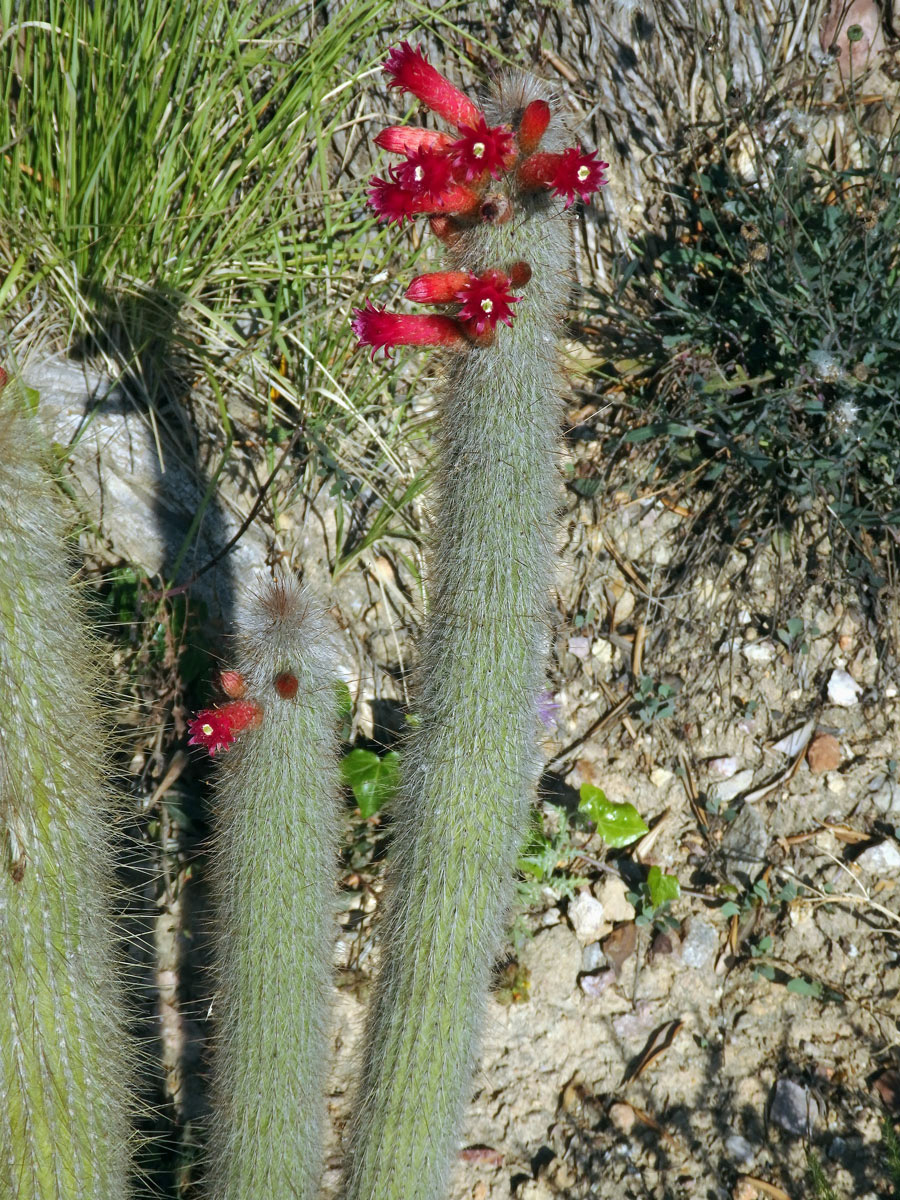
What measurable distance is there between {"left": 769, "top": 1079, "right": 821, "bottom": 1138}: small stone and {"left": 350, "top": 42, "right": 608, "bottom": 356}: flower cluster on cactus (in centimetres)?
206

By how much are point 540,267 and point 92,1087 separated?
5.50ft

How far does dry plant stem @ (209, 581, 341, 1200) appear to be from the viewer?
6.04ft

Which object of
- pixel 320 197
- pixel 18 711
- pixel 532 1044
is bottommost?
pixel 532 1044

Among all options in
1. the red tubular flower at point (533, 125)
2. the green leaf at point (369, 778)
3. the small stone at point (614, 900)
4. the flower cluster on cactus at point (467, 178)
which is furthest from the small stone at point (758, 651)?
the red tubular flower at point (533, 125)

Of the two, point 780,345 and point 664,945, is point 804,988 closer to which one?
point 664,945

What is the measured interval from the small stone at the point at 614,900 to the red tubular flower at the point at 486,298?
1.84 m

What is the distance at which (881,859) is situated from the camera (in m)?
2.70

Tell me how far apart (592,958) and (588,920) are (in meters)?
0.10

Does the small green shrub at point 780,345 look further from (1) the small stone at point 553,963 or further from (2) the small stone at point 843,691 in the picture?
(1) the small stone at point 553,963

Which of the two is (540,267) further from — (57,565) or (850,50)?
(850,50)

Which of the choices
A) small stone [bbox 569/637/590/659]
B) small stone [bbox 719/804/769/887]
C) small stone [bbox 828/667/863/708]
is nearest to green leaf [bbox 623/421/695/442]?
small stone [bbox 569/637/590/659]

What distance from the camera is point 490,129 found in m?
1.47

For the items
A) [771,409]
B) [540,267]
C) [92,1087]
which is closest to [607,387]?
[771,409]

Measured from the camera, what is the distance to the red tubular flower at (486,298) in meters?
1.42
